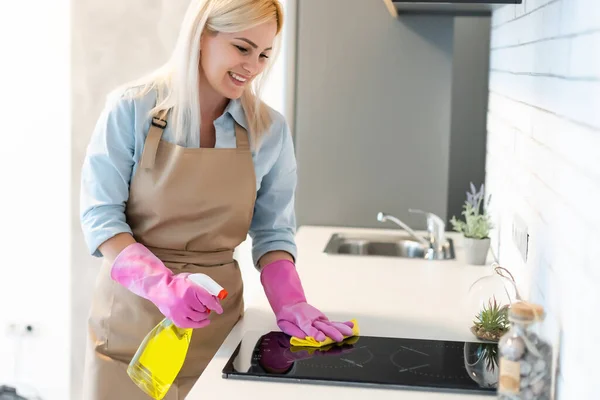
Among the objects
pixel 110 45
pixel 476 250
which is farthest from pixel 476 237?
pixel 110 45

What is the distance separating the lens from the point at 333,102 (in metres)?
3.09

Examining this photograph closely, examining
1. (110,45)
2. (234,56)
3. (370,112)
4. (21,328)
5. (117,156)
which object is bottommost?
(21,328)

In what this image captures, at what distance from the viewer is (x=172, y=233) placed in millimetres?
1767

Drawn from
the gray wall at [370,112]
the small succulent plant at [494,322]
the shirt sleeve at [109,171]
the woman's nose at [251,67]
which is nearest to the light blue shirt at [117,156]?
the shirt sleeve at [109,171]

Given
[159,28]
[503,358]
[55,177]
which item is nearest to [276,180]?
[503,358]

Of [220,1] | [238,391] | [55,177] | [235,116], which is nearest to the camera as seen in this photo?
[238,391]

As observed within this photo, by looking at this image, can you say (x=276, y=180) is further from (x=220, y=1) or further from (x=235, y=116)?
(x=220, y=1)

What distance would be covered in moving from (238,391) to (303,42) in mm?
1886

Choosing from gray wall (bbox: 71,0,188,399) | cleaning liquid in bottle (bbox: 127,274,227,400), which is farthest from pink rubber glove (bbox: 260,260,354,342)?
gray wall (bbox: 71,0,188,399)

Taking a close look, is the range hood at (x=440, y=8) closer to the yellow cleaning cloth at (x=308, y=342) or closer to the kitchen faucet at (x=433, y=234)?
the kitchen faucet at (x=433, y=234)

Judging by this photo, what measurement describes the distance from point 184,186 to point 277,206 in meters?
0.27

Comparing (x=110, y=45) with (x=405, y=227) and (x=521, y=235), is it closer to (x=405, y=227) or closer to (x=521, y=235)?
(x=405, y=227)

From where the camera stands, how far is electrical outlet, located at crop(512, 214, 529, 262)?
1786 millimetres

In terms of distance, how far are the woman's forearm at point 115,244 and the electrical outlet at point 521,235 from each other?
2.72 feet
